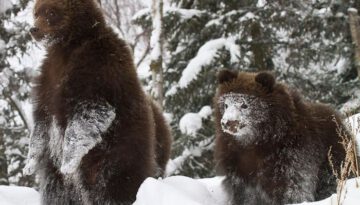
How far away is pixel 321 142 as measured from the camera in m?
5.26

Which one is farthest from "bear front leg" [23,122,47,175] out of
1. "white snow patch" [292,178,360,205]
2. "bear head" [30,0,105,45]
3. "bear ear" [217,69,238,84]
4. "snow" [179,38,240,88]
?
"snow" [179,38,240,88]

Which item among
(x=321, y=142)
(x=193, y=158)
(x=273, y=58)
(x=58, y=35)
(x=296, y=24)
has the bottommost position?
(x=193, y=158)

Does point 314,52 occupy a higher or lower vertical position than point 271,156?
lower

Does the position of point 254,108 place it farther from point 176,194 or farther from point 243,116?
point 176,194

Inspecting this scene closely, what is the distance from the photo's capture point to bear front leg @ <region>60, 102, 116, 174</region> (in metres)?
4.78

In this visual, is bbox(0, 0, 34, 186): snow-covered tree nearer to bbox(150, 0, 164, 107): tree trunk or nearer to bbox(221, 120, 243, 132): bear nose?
bbox(150, 0, 164, 107): tree trunk

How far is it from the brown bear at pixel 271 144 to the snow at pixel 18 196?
6.70 ft

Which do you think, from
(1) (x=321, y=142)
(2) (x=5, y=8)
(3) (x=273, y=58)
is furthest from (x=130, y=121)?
(3) (x=273, y=58)

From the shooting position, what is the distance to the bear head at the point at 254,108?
5.16m

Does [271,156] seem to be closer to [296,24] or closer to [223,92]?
[223,92]

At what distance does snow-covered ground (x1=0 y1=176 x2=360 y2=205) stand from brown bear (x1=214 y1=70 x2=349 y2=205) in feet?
1.29

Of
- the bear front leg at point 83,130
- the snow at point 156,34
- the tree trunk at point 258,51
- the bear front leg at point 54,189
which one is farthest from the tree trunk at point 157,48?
the bear front leg at point 83,130

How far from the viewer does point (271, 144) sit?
511cm

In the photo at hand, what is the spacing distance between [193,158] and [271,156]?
27.3ft
